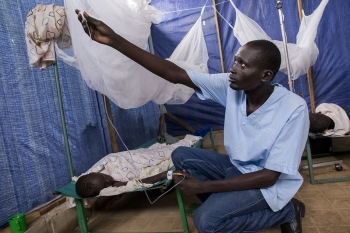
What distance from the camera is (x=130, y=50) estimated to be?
1381 millimetres

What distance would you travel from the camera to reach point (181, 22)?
4301 millimetres

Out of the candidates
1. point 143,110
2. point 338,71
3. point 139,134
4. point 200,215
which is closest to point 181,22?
point 143,110

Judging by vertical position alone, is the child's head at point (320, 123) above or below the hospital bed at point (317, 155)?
above

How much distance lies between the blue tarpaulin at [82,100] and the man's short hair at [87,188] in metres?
0.41

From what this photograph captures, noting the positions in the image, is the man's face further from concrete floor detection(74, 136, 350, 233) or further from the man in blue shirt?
concrete floor detection(74, 136, 350, 233)

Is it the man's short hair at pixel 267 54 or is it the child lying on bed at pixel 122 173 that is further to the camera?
the child lying on bed at pixel 122 173

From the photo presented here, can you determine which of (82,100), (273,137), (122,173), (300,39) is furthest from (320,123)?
(82,100)

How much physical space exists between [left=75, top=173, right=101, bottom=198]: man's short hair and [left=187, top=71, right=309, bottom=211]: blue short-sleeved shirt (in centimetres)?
103

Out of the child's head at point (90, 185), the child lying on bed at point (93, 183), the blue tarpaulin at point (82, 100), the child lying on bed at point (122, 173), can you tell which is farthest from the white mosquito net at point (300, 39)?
the child's head at point (90, 185)

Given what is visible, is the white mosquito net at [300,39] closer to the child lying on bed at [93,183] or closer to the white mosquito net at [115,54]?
the white mosquito net at [115,54]

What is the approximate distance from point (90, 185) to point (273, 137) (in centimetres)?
130

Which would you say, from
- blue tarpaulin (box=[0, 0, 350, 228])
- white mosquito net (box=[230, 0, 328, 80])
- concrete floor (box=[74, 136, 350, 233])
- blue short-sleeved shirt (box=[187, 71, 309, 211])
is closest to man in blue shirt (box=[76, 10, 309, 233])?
blue short-sleeved shirt (box=[187, 71, 309, 211])

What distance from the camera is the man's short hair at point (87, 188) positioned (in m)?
1.77

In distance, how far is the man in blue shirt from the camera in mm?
1129
